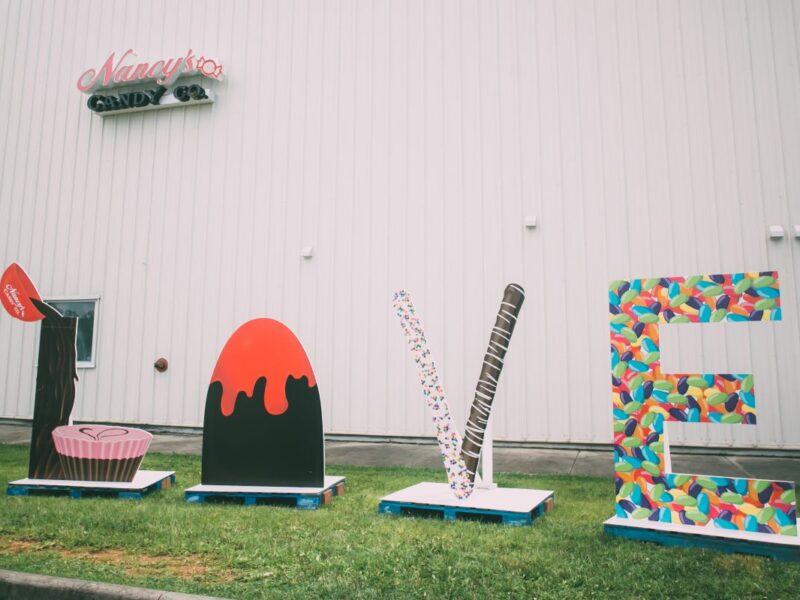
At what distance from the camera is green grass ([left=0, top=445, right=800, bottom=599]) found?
11.5 feet

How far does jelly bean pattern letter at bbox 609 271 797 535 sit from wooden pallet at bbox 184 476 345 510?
8.64ft

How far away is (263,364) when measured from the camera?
20.6 ft

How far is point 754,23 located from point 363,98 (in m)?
6.30

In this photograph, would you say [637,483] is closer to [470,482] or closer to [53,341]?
[470,482]

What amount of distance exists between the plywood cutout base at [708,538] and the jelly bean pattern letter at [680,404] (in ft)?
0.26

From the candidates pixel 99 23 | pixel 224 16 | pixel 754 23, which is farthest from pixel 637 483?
pixel 99 23

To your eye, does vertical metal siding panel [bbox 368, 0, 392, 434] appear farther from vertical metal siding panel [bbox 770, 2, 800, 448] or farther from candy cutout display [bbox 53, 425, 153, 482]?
vertical metal siding panel [bbox 770, 2, 800, 448]

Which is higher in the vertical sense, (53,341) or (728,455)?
(53,341)

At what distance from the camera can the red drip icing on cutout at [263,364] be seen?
6242 millimetres

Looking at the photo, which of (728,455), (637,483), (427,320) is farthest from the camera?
(427,320)

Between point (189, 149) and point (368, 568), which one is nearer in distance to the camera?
point (368, 568)

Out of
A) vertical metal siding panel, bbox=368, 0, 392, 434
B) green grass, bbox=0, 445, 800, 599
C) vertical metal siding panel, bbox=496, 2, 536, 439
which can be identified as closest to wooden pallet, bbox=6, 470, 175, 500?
green grass, bbox=0, 445, 800, 599

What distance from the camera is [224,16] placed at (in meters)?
12.5

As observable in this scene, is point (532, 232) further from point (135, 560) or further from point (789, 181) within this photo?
point (135, 560)
